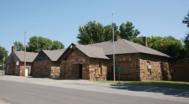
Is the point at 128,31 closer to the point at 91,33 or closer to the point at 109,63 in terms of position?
the point at 91,33

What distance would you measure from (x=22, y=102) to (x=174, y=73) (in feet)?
111

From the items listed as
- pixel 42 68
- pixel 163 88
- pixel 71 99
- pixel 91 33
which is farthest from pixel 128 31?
pixel 71 99

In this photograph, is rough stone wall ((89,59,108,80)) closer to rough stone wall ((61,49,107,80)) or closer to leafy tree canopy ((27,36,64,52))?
rough stone wall ((61,49,107,80))

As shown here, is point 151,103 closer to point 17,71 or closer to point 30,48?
point 17,71

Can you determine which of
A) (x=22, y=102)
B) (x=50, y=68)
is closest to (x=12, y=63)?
(x=50, y=68)

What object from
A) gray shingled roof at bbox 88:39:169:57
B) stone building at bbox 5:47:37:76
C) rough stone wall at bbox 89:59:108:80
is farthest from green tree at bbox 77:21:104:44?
rough stone wall at bbox 89:59:108:80

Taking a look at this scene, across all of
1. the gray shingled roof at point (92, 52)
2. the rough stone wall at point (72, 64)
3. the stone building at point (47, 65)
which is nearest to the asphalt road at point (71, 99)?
the gray shingled roof at point (92, 52)

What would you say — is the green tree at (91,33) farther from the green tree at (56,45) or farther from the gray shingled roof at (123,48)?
the gray shingled roof at (123,48)

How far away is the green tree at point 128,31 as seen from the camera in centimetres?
7300

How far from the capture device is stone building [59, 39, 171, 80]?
3469 centimetres

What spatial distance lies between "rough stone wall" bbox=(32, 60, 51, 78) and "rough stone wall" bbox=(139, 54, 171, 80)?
63.8 ft

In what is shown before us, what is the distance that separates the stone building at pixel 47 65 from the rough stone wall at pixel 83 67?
23.6 ft

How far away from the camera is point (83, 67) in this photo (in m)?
35.3

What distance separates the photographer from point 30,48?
93938 millimetres
